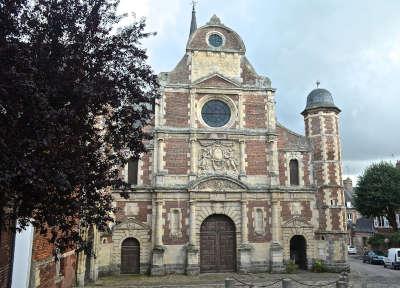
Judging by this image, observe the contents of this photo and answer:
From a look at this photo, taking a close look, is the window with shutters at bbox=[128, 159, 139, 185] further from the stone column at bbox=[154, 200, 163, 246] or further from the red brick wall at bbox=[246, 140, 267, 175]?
the red brick wall at bbox=[246, 140, 267, 175]

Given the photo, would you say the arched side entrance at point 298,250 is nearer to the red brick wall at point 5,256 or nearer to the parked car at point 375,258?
the parked car at point 375,258

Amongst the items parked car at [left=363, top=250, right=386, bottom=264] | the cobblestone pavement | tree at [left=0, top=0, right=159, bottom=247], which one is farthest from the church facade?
tree at [left=0, top=0, right=159, bottom=247]

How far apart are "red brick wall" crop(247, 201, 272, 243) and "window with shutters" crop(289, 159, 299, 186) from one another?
99.5 inches

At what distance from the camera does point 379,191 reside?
116ft

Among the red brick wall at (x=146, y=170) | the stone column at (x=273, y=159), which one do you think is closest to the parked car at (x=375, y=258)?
the stone column at (x=273, y=159)

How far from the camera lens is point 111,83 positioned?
6844 mm

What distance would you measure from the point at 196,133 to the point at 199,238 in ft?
20.1

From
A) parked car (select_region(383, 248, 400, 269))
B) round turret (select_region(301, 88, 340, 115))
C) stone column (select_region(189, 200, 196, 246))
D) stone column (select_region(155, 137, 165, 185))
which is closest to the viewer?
stone column (select_region(189, 200, 196, 246))

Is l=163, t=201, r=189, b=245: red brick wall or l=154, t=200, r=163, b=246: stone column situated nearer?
l=154, t=200, r=163, b=246: stone column

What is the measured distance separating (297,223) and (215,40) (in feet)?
41.0

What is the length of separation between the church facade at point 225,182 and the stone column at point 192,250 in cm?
6

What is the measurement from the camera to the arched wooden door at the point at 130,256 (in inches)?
918

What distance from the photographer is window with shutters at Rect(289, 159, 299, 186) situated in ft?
84.7

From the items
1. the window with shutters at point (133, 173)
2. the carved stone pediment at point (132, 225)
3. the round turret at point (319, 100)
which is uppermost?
the round turret at point (319, 100)
